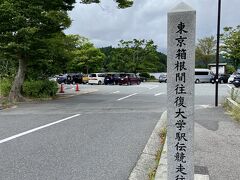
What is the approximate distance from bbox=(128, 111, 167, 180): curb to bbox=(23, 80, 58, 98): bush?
505 inches

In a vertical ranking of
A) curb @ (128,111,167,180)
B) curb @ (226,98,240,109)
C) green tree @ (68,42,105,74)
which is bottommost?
curb @ (128,111,167,180)

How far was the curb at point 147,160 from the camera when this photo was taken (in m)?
5.41

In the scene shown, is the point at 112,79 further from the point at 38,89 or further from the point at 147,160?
the point at 147,160

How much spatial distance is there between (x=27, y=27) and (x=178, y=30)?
13803 millimetres

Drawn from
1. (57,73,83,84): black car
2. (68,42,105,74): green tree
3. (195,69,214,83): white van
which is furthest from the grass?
(68,42,105,74): green tree

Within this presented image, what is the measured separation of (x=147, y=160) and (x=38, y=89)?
1491 cm

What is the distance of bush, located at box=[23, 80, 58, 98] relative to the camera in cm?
1989

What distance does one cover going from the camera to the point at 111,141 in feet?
25.5

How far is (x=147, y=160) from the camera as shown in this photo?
6.23 m

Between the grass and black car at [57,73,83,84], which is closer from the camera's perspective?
the grass

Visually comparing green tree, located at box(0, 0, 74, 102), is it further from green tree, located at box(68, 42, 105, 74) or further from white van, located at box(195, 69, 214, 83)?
green tree, located at box(68, 42, 105, 74)

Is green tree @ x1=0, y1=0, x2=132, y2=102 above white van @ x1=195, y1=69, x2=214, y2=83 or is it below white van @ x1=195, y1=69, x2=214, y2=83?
above

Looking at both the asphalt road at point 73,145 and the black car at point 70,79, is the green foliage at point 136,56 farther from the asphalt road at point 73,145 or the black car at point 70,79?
the asphalt road at point 73,145

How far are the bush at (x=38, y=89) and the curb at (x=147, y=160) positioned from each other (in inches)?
505
